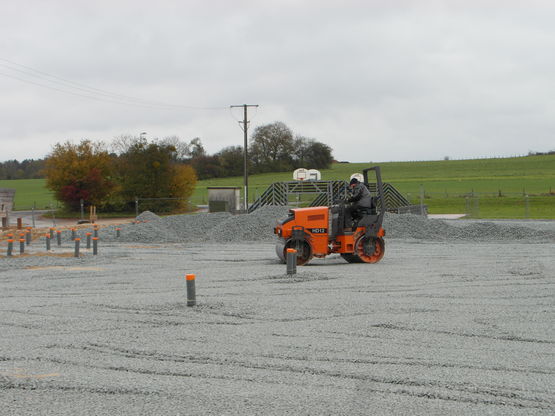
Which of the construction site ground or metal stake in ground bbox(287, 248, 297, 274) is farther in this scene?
metal stake in ground bbox(287, 248, 297, 274)

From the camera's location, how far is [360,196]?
16.4 m

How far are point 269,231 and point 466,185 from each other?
54.8m

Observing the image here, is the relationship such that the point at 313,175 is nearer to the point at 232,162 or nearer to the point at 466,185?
the point at 466,185

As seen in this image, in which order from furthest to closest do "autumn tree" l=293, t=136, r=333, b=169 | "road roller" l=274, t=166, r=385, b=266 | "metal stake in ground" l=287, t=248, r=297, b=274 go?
1. "autumn tree" l=293, t=136, r=333, b=169
2. "road roller" l=274, t=166, r=385, b=266
3. "metal stake in ground" l=287, t=248, r=297, b=274

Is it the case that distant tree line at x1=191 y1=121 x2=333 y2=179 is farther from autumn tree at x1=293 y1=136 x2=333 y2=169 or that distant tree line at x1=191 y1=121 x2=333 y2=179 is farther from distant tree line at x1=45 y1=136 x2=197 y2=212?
distant tree line at x1=45 y1=136 x2=197 y2=212

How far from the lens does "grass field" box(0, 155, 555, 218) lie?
50.5m

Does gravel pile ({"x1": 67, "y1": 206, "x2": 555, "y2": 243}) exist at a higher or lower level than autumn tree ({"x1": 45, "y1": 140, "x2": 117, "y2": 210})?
lower

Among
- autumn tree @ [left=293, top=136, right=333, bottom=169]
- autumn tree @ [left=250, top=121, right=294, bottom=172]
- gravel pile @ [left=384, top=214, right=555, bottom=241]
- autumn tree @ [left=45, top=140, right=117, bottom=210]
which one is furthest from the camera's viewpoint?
autumn tree @ [left=293, top=136, right=333, bottom=169]

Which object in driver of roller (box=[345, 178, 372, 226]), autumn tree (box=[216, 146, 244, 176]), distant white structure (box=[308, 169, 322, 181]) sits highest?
autumn tree (box=[216, 146, 244, 176])

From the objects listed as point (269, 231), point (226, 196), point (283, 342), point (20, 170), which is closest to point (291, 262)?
point (283, 342)

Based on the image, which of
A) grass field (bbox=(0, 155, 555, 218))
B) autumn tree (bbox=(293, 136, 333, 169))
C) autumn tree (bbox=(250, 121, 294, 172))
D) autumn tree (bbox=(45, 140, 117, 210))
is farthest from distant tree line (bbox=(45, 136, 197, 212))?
autumn tree (bbox=(293, 136, 333, 169))

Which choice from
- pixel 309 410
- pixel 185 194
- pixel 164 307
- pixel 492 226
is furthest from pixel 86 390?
pixel 185 194

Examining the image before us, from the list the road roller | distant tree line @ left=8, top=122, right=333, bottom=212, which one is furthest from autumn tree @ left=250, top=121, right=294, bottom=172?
the road roller

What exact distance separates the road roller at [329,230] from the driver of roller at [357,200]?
0.06 meters
